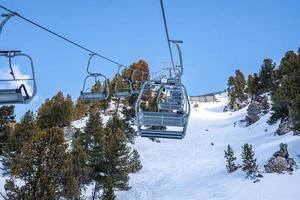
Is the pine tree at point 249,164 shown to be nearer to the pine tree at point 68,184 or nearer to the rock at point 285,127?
the rock at point 285,127

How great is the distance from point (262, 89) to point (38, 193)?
154 feet

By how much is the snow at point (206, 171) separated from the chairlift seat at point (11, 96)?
19983 millimetres

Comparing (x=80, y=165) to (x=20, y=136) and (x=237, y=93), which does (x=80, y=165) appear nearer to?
(x=20, y=136)

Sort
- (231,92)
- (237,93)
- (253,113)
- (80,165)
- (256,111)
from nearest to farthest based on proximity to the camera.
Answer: (80,165) → (253,113) → (256,111) → (237,93) → (231,92)

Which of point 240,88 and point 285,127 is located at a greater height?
point 240,88

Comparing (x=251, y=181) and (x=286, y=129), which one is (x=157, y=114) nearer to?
(x=251, y=181)

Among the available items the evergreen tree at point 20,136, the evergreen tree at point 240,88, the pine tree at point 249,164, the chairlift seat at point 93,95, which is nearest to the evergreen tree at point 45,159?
the evergreen tree at point 20,136

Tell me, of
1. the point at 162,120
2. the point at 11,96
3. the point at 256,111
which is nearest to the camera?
the point at 11,96

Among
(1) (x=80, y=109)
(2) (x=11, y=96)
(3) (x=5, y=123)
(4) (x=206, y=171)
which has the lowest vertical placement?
(4) (x=206, y=171)

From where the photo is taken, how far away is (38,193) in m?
20.9

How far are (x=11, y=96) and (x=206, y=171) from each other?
2709 centimetres

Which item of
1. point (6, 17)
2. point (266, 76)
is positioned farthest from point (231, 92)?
point (6, 17)

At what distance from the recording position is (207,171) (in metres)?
31.4

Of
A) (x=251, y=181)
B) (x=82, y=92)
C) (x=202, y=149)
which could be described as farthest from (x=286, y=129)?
(x=82, y=92)
